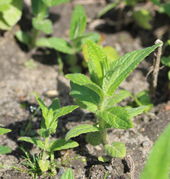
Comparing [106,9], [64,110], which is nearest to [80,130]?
[64,110]

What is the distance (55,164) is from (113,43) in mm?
1638

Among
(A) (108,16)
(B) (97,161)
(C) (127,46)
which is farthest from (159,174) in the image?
(A) (108,16)

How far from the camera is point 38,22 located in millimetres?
3416

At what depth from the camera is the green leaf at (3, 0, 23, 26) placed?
3.42 meters

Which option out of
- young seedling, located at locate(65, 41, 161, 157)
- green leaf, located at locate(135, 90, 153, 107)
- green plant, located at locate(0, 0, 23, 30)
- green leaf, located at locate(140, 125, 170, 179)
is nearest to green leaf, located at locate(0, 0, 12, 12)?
green plant, located at locate(0, 0, 23, 30)

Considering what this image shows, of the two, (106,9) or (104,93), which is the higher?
(106,9)

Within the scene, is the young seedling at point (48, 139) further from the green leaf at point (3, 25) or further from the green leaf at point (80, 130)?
the green leaf at point (3, 25)

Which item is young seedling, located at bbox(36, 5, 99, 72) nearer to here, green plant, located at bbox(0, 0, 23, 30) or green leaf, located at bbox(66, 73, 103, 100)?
green plant, located at bbox(0, 0, 23, 30)

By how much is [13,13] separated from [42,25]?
0.30 meters

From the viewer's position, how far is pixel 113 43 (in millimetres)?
3807

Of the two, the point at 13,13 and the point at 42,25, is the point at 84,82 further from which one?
the point at 13,13

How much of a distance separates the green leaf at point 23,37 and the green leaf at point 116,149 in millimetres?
1472

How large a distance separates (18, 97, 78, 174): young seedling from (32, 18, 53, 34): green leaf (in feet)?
3.23

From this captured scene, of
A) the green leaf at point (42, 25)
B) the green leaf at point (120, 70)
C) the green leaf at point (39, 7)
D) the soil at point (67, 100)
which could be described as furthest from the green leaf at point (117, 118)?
the green leaf at point (39, 7)
